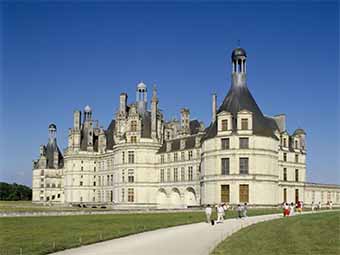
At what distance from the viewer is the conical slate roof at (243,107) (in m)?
52.6

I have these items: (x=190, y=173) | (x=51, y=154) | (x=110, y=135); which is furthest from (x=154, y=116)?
(x=51, y=154)

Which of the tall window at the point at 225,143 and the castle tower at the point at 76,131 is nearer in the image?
the tall window at the point at 225,143

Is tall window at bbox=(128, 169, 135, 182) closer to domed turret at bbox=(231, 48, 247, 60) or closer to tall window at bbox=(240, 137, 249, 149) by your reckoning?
tall window at bbox=(240, 137, 249, 149)

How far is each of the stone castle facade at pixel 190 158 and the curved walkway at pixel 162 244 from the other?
1094 inches

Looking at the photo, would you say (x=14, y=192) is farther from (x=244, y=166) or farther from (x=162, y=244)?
(x=162, y=244)

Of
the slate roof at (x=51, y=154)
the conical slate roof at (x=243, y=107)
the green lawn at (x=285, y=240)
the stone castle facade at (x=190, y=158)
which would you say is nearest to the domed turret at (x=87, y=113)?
the stone castle facade at (x=190, y=158)

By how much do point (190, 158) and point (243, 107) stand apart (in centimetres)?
1154

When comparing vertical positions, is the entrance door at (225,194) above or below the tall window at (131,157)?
below

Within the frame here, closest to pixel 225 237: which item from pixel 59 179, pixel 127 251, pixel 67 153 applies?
pixel 127 251

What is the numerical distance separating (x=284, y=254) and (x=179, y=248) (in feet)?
11.2

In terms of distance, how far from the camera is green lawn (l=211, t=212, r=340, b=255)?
677 inches

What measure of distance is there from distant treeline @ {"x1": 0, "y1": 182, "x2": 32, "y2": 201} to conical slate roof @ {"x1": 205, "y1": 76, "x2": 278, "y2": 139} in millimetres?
82785

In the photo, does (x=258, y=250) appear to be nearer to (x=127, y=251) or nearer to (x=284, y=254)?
(x=284, y=254)

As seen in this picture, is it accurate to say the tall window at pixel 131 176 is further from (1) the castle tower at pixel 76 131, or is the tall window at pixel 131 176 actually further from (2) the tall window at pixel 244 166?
(2) the tall window at pixel 244 166
